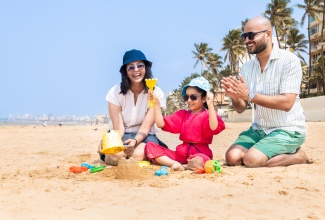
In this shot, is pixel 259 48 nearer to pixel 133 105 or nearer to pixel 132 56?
pixel 132 56

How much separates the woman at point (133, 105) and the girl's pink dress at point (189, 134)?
256 mm

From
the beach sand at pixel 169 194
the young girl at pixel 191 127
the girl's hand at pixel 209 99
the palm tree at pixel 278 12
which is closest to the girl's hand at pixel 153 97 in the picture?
the young girl at pixel 191 127

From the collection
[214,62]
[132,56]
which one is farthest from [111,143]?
[214,62]

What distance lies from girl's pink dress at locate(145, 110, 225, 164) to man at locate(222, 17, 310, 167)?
410 millimetres

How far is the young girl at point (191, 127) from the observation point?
16.2 feet

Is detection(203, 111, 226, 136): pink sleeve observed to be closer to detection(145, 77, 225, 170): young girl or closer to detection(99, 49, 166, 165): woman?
detection(145, 77, 225, 170): young girl

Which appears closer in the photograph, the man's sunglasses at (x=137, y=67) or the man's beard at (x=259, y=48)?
the man's beard at (x=259, y=48)

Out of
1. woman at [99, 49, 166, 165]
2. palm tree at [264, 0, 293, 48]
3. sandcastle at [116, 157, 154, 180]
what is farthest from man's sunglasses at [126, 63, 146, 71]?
palm tree at [264, 0, 293, 48]

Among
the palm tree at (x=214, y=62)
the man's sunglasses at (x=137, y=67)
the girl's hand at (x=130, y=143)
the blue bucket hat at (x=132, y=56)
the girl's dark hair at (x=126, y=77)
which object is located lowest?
the girl's hand at (x=130, y=143)

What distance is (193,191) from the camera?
351 cm

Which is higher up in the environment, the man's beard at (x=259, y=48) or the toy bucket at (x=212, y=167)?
the man's beard at (x=259, y=48)

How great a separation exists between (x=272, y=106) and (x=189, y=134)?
3.70 ft

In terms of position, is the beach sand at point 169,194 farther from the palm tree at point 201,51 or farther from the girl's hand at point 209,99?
the palm tree at point 201,51

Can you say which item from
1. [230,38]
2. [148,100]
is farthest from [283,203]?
[230,38]
